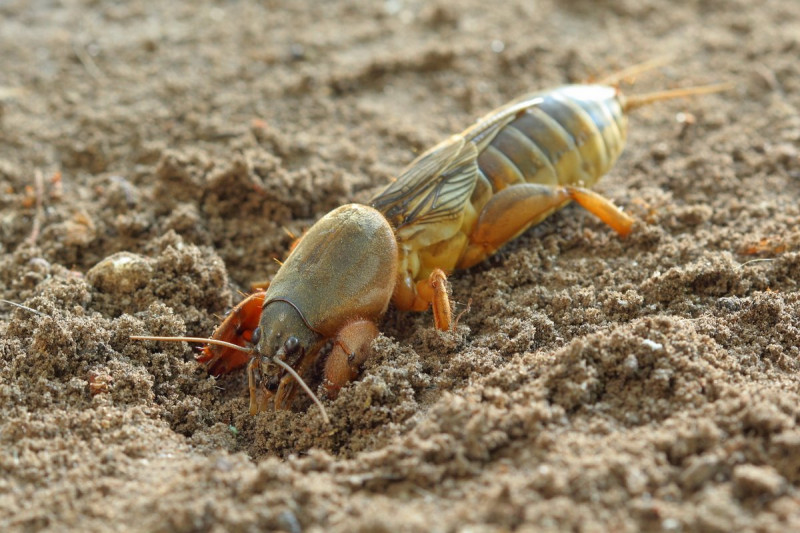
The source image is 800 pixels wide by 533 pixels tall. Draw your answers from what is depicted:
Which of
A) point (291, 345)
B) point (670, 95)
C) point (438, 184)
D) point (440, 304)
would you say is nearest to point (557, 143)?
point (438, 184)

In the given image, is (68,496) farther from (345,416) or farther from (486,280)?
(486,280)

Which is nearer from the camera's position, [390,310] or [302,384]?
[302,384]

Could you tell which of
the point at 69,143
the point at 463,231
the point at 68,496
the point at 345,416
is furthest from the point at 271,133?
the point at 68,496

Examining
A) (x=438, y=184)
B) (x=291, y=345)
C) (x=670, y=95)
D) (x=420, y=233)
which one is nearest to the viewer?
(x=291, y=345)

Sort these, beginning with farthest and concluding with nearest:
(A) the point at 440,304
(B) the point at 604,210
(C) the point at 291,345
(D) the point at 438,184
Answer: (B) the point at 604,210 < (D) the point at 438,184 < (A) the point at 440,304 < (C) the point at 291,345

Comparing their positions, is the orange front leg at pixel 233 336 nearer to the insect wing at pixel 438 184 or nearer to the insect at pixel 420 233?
the insect at pixel 420 233

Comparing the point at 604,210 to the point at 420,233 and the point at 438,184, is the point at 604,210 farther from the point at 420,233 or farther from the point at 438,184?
the point at 420,233

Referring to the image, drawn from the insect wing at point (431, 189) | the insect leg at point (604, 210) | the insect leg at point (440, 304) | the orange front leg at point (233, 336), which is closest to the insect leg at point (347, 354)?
the insect leg at point (440, 304)
